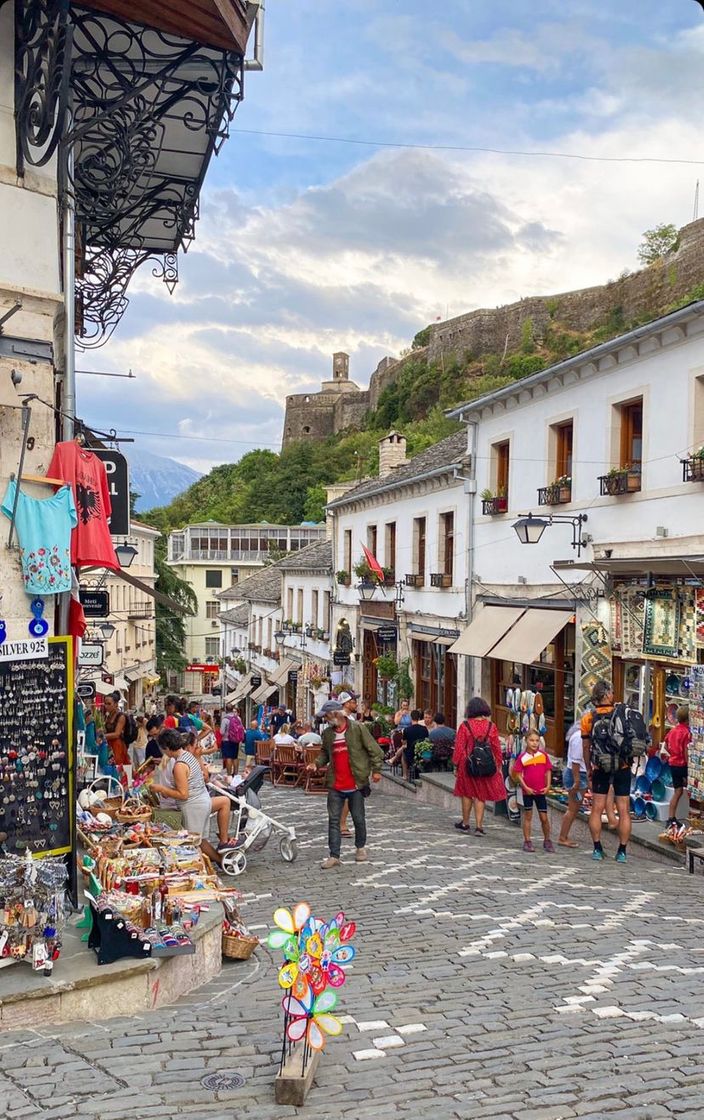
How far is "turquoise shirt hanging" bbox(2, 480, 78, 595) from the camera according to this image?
275 inches

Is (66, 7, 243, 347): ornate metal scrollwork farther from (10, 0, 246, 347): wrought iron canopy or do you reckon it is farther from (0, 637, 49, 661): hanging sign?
(0, 637, 49, 661): hanging sign

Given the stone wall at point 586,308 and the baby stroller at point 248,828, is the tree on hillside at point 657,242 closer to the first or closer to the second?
the stone wall at point 586,308

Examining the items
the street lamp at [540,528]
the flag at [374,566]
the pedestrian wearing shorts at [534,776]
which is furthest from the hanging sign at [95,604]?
the flag at [374,566]

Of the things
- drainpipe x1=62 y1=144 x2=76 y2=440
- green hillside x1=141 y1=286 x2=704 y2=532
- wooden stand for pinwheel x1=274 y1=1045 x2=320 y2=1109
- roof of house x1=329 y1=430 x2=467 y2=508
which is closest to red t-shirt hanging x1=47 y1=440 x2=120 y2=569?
drainpipe x1=62 y1=144 x2=76 y2=440

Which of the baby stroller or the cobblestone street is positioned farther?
the baby stroller

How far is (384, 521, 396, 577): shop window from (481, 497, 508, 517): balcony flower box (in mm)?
6376

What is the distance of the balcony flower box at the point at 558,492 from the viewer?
1578 cm

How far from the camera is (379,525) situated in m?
26.7

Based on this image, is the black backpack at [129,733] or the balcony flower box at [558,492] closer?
the black backpack at [129,733]

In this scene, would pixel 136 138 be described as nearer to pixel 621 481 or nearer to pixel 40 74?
pixel 40 74

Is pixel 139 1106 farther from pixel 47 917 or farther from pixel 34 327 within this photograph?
pixel 34 327

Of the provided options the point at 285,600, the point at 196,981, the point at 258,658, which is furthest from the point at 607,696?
the point at 258,658

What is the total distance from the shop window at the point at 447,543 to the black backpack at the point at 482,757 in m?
10.1

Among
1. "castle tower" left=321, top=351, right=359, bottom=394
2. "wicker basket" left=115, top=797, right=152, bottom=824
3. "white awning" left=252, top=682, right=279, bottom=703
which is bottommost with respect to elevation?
"white awning" left=252, top=682, right=279, bottom=703
